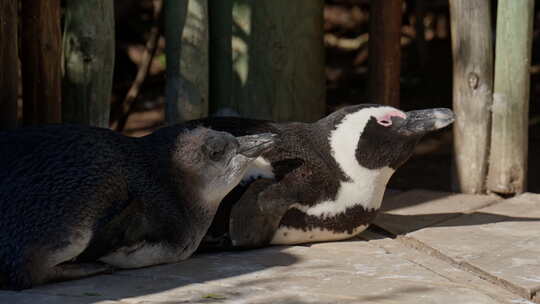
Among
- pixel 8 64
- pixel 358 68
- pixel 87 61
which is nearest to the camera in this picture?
pixel 8 64

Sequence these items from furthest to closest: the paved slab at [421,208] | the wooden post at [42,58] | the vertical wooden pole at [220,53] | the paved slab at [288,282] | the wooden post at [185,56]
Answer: the vertical wooden pole at [220,53] < the wooden post at [185,56] < the paved slab at [421,208] < the wooden post at [42,58] < the paved slab at [288,282]

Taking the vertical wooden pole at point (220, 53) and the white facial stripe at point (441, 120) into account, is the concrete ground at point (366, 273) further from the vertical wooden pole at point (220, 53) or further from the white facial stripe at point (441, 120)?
the vertical wooden pole at point (220, 53)

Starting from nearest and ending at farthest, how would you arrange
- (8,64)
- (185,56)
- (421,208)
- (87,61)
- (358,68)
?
(8,64)
(87,61)
(185,56)
(421,208)
(358,68)

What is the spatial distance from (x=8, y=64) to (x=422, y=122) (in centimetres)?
227

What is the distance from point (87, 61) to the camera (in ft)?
17.8

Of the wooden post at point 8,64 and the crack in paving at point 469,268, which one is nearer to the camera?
the crack in paving at point 469,268

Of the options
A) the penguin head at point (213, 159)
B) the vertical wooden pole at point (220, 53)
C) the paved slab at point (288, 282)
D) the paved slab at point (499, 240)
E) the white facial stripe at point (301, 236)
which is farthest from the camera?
the vertical wooden pole at point (220, 53)

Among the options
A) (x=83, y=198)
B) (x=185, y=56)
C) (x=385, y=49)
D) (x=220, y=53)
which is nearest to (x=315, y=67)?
(x=385, y=49)

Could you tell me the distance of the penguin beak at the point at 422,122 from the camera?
5.02 metres

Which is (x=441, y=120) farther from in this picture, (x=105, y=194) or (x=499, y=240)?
(x=105, y=194)

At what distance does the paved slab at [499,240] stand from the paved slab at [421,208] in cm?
10

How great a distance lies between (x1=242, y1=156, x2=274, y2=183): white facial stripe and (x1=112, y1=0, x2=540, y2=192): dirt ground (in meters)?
3.56

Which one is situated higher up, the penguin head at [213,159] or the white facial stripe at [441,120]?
the white facial stripe at [441,120]

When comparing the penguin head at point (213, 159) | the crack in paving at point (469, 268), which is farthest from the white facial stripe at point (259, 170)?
the crack in paving at point (469, 268)
